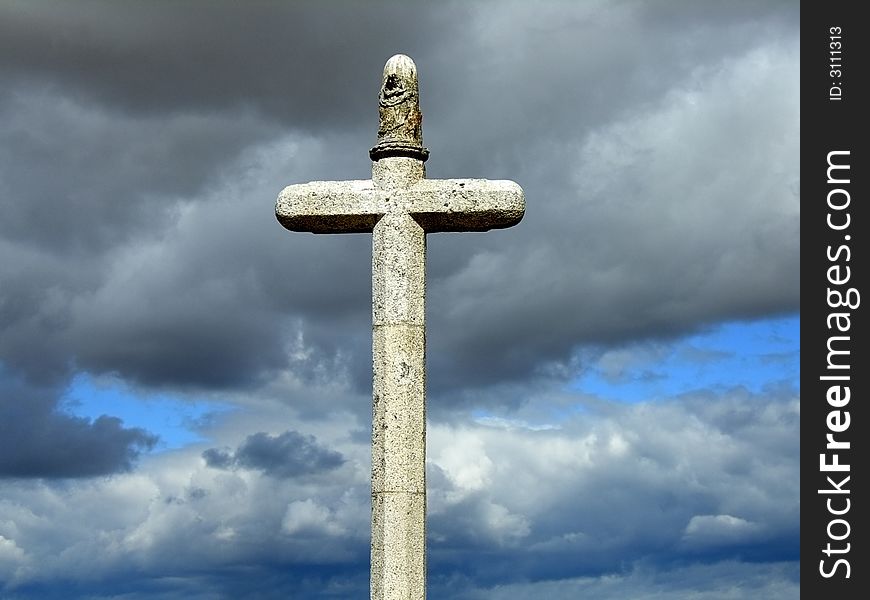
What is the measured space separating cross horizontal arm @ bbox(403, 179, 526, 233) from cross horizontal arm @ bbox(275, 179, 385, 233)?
58 centimetres

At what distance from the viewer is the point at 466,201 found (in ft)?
100

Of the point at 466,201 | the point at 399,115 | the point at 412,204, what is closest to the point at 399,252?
the point at 412,204

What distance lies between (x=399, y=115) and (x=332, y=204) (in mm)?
1637

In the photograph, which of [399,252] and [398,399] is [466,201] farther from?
[398,399]

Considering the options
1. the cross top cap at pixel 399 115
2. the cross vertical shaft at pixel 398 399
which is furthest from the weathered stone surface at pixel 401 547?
the cross top cap at pixel 399 115

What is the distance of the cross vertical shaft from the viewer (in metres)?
29.9

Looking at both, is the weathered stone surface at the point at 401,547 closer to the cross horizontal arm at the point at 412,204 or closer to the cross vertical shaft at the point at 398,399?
the cross vertical shaft at the point at 398,399

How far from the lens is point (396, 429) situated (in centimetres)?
3011

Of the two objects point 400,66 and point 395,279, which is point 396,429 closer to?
point 395,279

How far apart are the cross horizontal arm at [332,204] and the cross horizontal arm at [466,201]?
58 cm

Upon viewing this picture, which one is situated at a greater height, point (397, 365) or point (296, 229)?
point (296, 229)
